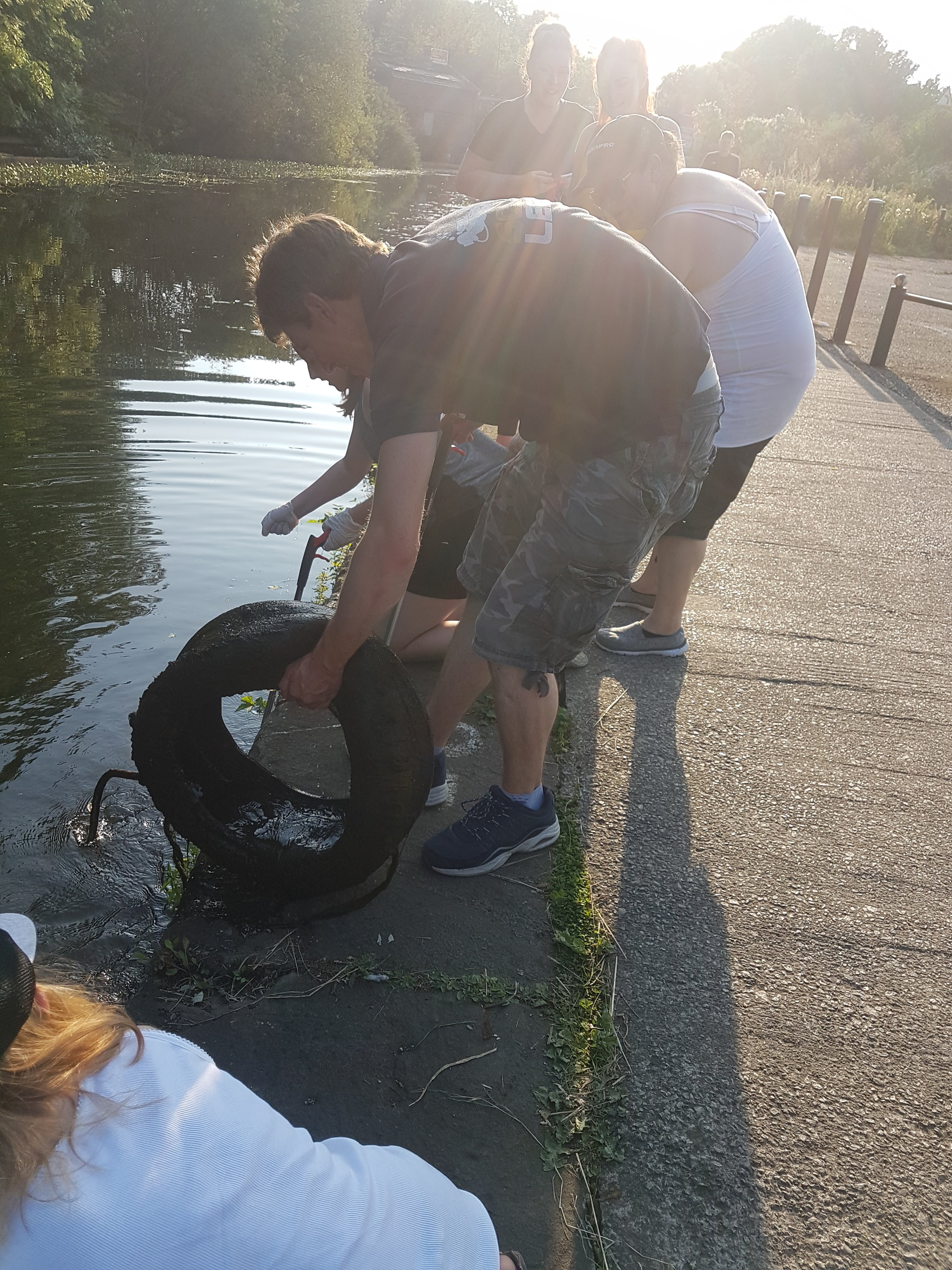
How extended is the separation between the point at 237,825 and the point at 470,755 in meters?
0.93

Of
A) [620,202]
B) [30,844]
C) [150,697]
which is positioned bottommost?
[30,844]

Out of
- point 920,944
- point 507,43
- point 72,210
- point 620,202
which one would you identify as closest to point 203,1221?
point 920,944

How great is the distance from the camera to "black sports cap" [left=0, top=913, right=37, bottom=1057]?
1233 mm

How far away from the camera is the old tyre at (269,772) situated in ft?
8.75

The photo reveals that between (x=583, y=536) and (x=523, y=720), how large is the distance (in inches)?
22.0

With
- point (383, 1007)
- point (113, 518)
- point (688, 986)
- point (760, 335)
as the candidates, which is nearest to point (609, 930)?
point (688, 986)

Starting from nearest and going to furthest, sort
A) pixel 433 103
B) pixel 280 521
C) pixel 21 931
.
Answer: pixel 21 931, pixel 280 521, pixel 433 103

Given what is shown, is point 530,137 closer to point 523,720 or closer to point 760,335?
point 760,335

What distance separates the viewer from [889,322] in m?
10.7

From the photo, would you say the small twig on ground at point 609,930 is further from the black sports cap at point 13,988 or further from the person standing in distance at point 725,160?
the person standing in distance at point 725,160

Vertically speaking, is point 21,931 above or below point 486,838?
above

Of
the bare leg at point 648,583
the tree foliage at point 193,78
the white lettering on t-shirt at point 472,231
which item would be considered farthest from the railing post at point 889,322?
the tree foliage at point 193,78

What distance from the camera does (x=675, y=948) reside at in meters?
2.76

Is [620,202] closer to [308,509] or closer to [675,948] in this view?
[308,509]
